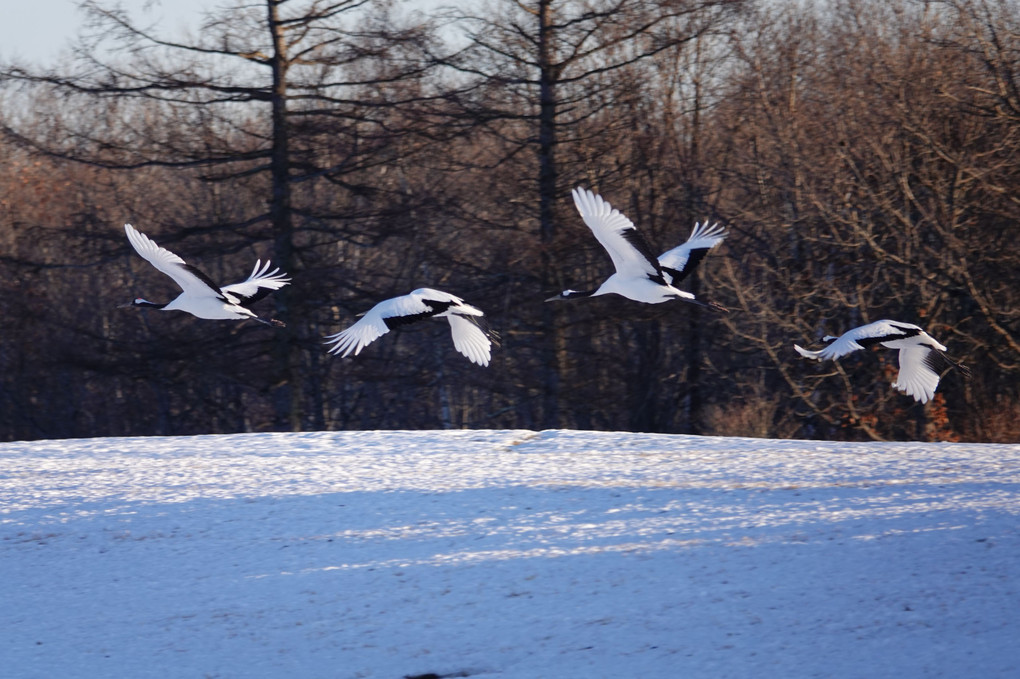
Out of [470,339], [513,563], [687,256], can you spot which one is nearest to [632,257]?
[687,256]

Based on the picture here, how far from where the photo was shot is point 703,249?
9.88m

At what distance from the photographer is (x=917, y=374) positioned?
1010 cm

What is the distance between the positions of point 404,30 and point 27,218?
12.7 m

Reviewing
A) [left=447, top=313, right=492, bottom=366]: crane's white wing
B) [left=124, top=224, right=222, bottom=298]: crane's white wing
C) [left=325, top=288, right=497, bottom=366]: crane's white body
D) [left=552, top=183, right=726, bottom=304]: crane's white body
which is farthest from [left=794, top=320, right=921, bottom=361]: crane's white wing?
[left=124, top=224, right=222, bottom=298]: crane's white wing

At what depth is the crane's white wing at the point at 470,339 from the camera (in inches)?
420

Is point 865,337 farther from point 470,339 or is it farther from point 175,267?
point 175,267

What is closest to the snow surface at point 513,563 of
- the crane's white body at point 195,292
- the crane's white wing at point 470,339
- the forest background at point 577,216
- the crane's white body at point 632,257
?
the crane's white wing at point 470,339

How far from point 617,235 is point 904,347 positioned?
10.8 ft

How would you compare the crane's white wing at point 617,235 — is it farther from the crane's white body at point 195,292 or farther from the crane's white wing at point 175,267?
the crane's white wing at point 175,267

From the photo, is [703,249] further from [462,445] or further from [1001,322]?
[1001,322]

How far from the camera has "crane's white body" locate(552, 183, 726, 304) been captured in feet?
27.3

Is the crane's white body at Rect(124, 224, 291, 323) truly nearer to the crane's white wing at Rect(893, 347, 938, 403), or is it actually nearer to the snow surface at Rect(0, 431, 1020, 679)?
the snow surface at Rect(0, 431, 1020, 679)

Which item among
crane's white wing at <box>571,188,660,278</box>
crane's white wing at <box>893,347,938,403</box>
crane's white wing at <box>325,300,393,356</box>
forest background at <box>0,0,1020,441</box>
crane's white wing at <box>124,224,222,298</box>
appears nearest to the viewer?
crane's white wing at <box>571,188,660,278</box>

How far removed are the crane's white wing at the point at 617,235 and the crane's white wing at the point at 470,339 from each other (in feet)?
6.86
